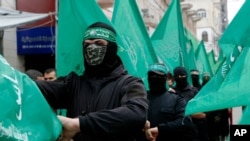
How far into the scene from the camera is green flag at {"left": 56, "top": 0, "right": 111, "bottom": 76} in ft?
15.9

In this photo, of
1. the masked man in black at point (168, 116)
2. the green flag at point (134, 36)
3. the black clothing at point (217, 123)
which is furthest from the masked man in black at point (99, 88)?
the black clothing at point (217, 123)

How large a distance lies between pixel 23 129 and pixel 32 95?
0.16 metres

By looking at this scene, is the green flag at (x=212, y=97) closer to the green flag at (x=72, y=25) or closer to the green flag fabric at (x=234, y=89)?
the green flag fabric at (x=234, y=89)

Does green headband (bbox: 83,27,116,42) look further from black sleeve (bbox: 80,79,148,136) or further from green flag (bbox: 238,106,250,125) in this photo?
green flag (bbox: 238,106,250,125)

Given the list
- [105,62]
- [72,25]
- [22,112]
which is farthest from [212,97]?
[72,25]

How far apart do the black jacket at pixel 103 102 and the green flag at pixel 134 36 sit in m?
3.60

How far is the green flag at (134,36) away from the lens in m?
6.51

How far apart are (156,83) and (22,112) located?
331 centimetres

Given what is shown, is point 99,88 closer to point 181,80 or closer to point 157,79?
point 157,79

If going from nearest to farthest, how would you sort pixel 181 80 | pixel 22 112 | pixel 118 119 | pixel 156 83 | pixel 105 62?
1. pixel 22 112
2. pixel 118 119
3. pixel 105 62
4. pixel 156 83
5. pixel 181 80

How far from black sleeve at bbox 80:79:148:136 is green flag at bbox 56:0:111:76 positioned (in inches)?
99.5

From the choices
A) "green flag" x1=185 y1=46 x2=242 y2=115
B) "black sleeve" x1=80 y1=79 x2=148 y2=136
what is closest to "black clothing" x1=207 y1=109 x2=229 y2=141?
"green flag" x1=185 y1=46 x2=242 y2=115

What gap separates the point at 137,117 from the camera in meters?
2.23

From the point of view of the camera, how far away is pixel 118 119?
2.18 m
